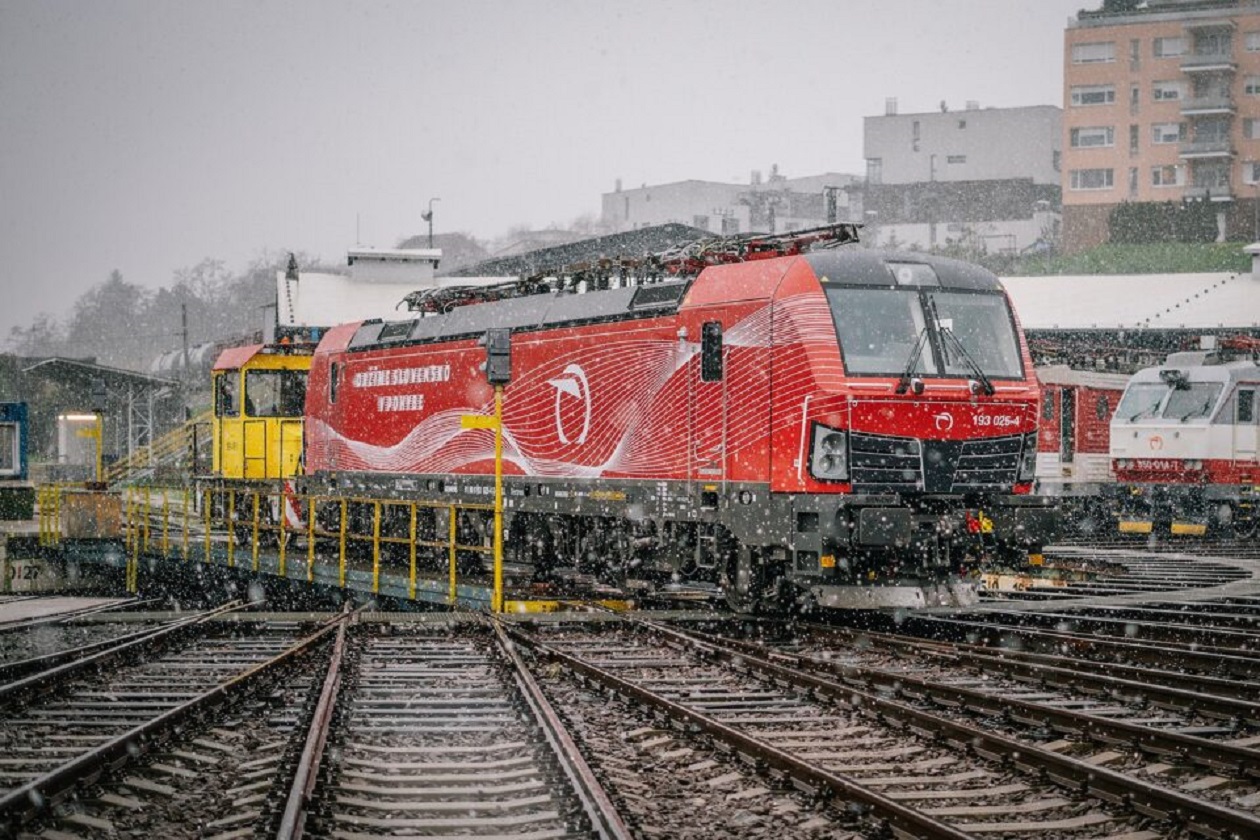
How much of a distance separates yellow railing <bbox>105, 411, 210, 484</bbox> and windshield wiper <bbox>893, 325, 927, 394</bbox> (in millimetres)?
27333

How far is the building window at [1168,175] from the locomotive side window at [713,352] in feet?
180

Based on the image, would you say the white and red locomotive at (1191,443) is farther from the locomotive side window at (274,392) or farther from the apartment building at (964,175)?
the apartment building at (964,175)

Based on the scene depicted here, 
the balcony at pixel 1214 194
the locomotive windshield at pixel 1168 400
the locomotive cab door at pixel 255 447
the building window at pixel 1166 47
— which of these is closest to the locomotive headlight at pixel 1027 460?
the locomotive windshield at pixel 1168 400

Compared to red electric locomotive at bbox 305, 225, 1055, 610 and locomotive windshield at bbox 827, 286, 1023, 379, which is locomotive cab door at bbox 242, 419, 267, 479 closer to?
red electric locomotive at bbox 305, 225, 1055, 610

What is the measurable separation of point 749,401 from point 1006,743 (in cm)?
589

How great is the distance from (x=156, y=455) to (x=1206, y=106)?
44897 mm

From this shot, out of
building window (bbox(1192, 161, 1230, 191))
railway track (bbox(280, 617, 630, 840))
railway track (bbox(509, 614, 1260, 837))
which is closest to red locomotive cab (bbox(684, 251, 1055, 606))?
railway track (bbox(509, 614, 1260, 837))

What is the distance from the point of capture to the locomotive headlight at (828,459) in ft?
Answer: 41.2

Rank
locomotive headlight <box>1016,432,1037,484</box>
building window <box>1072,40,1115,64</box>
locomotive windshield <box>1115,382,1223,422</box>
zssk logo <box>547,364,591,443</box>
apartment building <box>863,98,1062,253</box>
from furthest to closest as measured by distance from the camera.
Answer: apartment building <box>863,98,1062,253</box>, building window <box>1072,40,1115,64</box>, locomotive windshield <box>1115,382,1223,422</box>, zssk logo <box>547,364,591,443</box>, locomotive headlight <box>1016,432,1037,484</box>

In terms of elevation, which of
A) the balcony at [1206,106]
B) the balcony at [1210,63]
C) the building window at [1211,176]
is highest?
the balcony at [1210,63]

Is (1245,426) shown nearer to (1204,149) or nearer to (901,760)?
(901,760)

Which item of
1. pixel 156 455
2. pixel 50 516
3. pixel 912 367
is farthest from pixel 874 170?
pixel 912 367

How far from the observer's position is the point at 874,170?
275 ft

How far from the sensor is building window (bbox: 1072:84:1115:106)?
63188 millimetres
